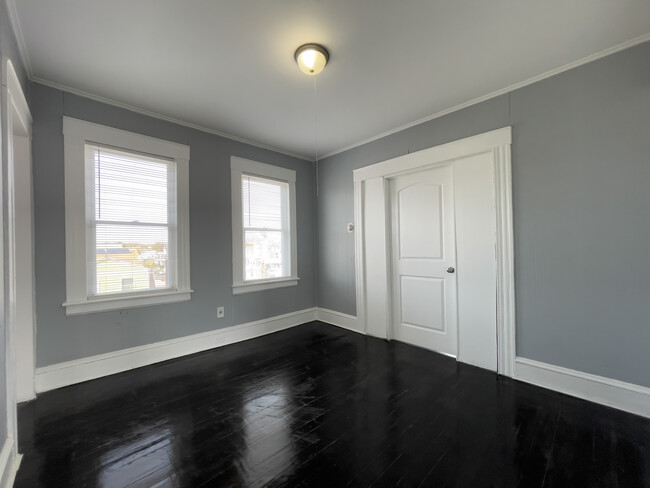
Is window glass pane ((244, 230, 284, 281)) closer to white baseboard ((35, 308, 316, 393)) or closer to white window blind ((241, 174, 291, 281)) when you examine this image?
white window blind ((241, 174, 291, 281))

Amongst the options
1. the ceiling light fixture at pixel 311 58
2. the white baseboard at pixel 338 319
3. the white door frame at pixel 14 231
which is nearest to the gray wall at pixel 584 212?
the ceiling light fixture at pixel 311 58

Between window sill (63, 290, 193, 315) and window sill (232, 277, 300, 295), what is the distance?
1.92 ft

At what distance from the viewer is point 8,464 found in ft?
4.73

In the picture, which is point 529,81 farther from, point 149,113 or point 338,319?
point 149,113

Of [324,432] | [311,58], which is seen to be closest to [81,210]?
[311,58]

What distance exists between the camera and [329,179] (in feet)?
14.3

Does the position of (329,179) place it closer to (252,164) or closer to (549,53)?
(252,164)

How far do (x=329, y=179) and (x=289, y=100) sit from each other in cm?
169

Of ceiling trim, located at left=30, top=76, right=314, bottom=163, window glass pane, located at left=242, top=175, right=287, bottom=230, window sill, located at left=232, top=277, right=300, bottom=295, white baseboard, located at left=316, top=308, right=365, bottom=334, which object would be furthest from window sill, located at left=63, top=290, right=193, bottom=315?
white baseboard, located at left=316, top=308, right=365, bottom=334

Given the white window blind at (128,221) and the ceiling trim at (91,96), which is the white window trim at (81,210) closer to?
the white window blind at (128,221)

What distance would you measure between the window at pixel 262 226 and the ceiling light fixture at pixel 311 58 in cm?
181

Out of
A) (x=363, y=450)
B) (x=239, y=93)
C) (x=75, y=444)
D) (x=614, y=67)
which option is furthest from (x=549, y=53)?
(x=75, y=444)

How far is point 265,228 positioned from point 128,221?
160 centimetres

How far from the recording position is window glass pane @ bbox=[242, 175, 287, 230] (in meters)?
3.80
